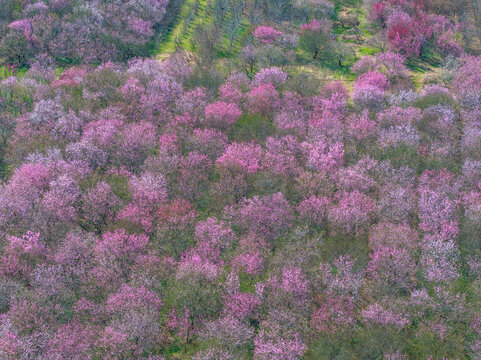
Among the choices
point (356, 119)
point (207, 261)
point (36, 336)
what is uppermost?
point (356, 119)

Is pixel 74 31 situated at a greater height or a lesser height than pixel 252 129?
greater

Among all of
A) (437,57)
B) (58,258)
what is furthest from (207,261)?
(437,57)

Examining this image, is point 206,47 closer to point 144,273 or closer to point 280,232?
point 280,232

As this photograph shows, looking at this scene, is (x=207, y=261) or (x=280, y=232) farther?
(x=280, y=232)

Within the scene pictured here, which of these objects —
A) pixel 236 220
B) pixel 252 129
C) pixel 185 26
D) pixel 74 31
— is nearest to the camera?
pixel 236 220

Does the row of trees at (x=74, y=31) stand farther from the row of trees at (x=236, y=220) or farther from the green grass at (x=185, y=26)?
the row of trees at (x=236, y=220)

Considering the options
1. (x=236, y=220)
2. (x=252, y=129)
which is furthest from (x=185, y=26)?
(x=236, y=220)

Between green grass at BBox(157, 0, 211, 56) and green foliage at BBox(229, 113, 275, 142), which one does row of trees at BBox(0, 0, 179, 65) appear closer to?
green grass at BBox(157, 0, 211, 56)

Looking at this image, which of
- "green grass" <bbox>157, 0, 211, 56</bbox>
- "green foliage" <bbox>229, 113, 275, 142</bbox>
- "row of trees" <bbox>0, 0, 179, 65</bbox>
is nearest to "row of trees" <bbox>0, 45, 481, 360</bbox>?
"green foliage" <bbox>229, 113, 275, 142</bbox>

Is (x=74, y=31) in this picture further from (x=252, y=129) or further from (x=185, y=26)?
(x=252, y=129)

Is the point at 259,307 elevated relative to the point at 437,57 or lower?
lower

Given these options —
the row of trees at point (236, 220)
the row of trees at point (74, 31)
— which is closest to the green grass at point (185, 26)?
the row of trees at point (74, 31)
